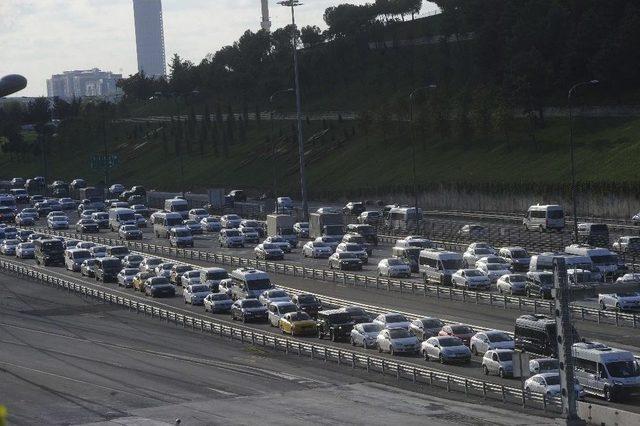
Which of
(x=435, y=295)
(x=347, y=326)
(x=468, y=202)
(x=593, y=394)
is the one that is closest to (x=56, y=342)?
(x=347, y=326)

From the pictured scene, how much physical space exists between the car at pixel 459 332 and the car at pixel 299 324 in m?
8.14

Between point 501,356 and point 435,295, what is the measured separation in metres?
21.1

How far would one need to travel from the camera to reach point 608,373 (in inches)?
1612

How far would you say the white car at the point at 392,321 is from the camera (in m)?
54.1

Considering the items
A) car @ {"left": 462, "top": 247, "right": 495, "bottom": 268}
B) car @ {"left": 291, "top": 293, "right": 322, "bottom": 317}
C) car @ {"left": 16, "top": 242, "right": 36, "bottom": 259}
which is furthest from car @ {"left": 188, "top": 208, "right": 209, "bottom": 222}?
car @ {"left": 291, "top": 293, "right": 322, "bottom": 317}

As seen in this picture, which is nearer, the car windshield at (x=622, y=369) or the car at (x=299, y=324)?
the car windshield at (x=622, y=369)

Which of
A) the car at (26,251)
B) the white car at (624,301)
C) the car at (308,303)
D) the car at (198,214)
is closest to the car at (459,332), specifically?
the white car at (624,301)

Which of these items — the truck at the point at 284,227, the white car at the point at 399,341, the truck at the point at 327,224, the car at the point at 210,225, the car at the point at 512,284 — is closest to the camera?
the white car at the point at 399,341

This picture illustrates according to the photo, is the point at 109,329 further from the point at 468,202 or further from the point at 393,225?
the point at 468,202

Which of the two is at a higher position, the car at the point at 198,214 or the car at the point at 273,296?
the car at the point at 273,296

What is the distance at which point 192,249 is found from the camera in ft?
311

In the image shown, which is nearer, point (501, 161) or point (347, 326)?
point (347, 326)

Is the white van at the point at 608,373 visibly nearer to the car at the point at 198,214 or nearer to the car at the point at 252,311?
the car at the point at 252,311

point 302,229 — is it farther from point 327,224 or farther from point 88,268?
point 88,268
